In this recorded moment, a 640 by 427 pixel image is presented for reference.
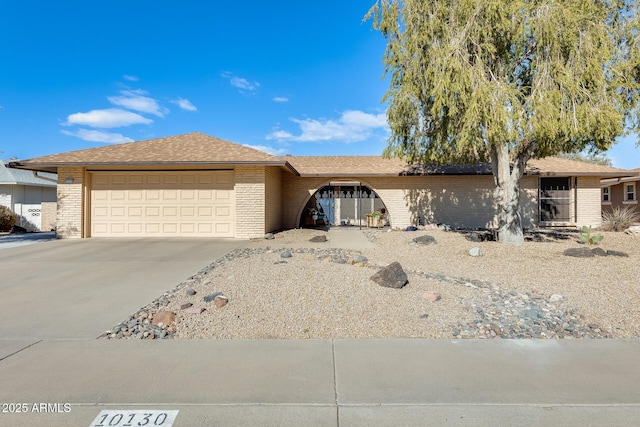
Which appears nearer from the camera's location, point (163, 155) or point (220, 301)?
point (220, 301)

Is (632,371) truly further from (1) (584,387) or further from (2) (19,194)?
(2) (19,194)

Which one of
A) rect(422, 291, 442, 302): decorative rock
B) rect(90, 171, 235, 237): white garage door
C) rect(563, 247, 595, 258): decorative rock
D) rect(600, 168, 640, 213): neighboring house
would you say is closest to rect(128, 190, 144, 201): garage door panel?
rect(90, 171, 235, 237): white garage door

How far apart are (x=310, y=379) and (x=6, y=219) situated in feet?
68.7

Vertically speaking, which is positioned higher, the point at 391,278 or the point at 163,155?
the point at 163,155

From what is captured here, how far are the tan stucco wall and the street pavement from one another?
44.7ft

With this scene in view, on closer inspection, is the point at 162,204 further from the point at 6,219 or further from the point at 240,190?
the point at 6,219

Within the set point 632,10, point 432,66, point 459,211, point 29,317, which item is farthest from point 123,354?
point 459,211

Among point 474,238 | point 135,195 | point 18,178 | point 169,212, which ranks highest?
point 18,178

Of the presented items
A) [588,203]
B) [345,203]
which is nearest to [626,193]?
[588,203]

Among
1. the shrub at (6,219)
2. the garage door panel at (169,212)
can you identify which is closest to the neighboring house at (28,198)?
the shrub at (6,219)

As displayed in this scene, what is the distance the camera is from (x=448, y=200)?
1719 centimetres

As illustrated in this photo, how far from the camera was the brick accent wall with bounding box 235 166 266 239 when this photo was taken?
1313 cm

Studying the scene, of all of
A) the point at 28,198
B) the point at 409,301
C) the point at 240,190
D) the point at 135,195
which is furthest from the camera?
the point at 28,198

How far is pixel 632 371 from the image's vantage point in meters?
3.22
